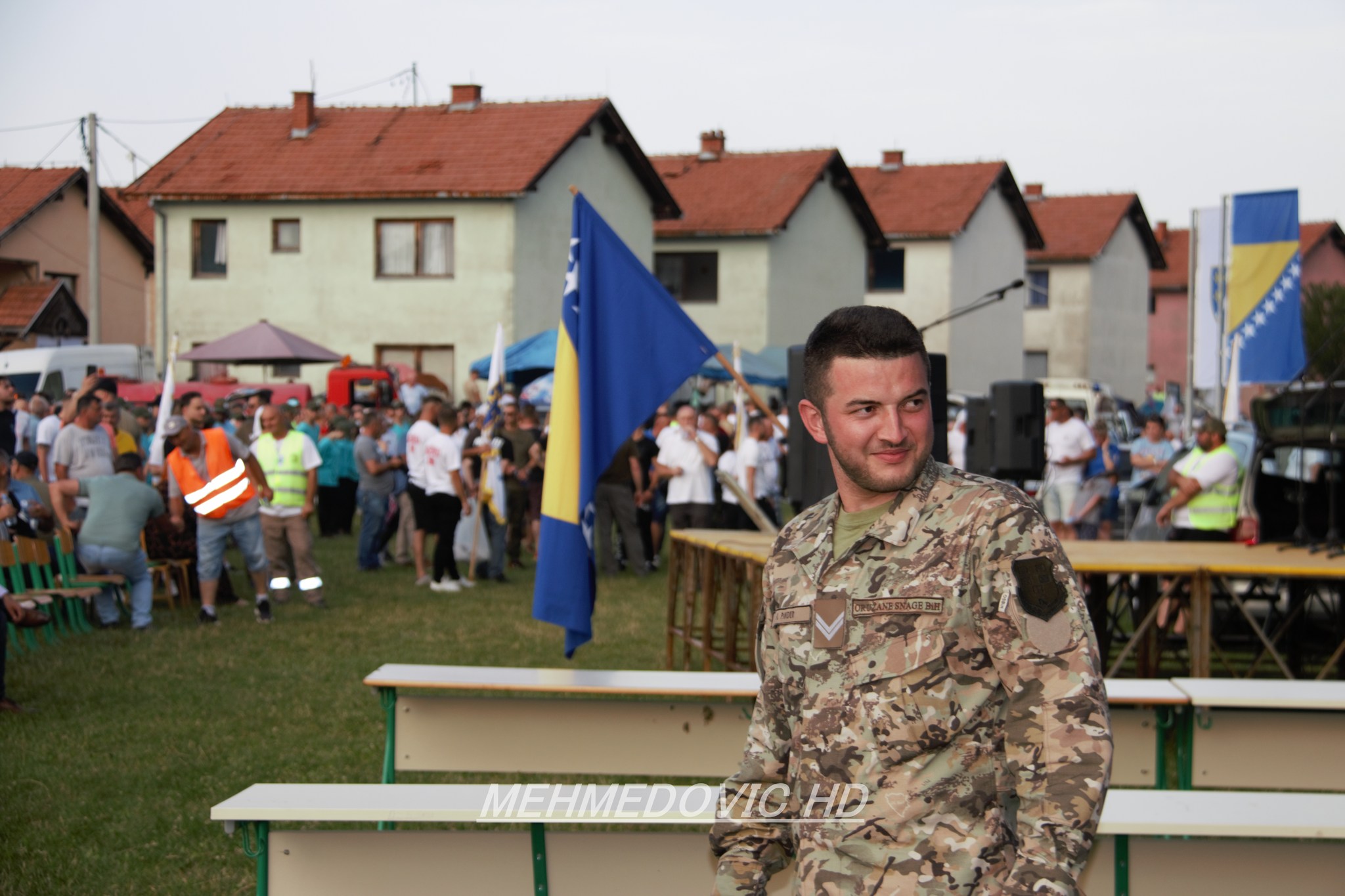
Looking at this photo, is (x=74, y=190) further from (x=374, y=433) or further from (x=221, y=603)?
(x=221, y=603)

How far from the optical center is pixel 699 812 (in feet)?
13.6

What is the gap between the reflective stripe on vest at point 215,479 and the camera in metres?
12.4

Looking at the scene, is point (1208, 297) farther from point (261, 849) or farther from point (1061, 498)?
point (261, 849)

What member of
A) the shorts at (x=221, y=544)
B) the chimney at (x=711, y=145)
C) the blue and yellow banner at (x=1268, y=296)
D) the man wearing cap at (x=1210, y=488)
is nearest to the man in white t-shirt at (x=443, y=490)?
the shorts at (x=221, y=544)

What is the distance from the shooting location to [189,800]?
7137mm

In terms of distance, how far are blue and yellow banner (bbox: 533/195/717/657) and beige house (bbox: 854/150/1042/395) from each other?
37.8 m

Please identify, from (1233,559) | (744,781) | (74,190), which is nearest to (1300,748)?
(1233,559)

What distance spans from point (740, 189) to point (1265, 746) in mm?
36492

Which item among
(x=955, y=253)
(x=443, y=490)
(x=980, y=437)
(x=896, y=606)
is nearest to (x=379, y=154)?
(x=955, y=253)

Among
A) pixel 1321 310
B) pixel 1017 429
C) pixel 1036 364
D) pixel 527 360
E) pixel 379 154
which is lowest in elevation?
pixel 1017 429

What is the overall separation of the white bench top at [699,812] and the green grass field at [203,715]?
5.83 ft

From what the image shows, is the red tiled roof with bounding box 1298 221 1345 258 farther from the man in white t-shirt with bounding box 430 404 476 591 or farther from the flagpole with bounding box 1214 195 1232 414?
the man in white t-shirt with bounding box 430 404 476 591

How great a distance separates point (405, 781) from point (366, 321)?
A: 28.5 metres

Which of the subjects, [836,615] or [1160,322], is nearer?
[836,615]
